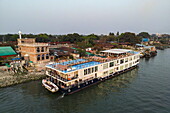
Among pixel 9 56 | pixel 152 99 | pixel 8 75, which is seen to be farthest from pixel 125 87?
pixel 9 56

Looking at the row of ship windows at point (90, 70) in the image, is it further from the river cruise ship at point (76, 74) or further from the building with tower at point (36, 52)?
the building with tower at point (36, 52)

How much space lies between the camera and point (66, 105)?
1980 cm

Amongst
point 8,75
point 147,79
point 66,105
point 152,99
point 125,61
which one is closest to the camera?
point 66,105

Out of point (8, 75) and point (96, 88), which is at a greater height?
point (8, 75)

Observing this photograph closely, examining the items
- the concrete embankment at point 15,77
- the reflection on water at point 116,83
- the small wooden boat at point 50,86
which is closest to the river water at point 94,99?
the reflection on water at point 116,83

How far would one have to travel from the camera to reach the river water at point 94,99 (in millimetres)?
18656

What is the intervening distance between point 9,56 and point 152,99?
1685 inches

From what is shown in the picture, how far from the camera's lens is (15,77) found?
28422 mm

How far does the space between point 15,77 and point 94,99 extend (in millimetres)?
19646

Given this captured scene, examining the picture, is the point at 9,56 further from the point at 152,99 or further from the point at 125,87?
the point at 152,99

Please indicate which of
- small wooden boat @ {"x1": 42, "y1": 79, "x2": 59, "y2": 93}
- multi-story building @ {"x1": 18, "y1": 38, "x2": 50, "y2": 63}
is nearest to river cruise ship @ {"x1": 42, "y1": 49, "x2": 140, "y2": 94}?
small wooden boat @ {"x1": 42, "y1": 79, "x2": 59, "y2": 93}

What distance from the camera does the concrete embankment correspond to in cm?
2610

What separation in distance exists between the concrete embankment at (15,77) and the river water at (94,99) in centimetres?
157

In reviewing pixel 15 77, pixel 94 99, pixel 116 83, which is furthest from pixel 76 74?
pixel 15 77
